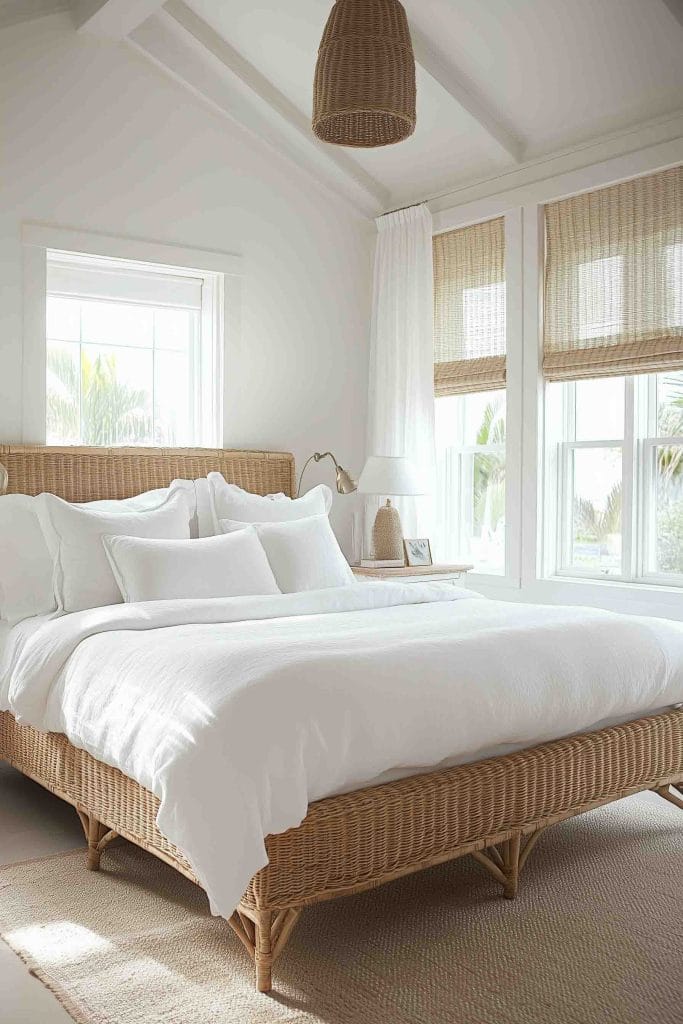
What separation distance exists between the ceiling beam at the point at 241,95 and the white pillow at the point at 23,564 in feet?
7.36

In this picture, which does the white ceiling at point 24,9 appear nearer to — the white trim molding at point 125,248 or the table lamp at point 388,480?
the white trim molding at point 125,248

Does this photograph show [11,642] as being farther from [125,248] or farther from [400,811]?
[125,248]

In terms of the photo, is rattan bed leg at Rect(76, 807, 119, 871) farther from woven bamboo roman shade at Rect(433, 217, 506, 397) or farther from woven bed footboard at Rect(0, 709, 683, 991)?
woven bamboo roman shade at Rect(433, 217, 506, 397)

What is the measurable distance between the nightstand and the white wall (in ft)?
2.21

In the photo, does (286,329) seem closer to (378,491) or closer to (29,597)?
(378,491)

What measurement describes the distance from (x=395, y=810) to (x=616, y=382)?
279cm

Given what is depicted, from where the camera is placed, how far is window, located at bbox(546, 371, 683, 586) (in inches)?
172

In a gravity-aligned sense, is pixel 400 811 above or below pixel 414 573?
below

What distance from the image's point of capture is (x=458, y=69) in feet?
14.4

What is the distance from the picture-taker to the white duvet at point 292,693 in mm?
2164

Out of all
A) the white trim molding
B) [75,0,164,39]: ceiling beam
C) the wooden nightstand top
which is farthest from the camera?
the wooden nightstand top

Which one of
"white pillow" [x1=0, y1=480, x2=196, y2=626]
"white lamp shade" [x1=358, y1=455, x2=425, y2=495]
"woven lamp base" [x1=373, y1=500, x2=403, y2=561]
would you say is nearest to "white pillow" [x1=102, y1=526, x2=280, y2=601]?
"white pillow" [x1=0, y1=480, x2=196, y2=626]

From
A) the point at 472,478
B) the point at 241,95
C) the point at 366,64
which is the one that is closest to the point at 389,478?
the point at 472,478

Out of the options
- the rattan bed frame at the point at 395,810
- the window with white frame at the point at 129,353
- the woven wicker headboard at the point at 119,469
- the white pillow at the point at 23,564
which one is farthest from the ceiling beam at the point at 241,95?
the rattan bed frame at the point at 395,810
